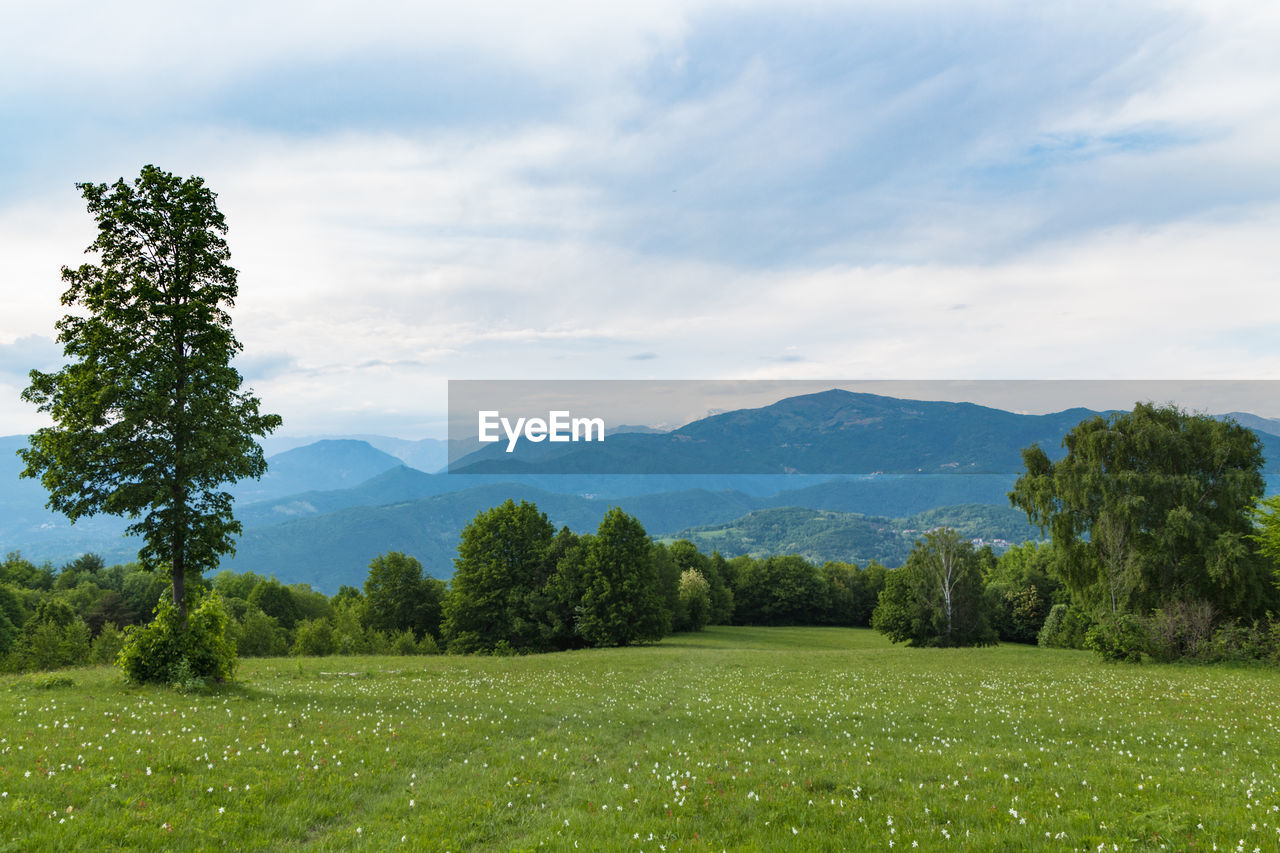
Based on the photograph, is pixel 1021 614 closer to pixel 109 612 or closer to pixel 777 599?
pixel 777 599

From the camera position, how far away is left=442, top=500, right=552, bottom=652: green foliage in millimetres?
66750

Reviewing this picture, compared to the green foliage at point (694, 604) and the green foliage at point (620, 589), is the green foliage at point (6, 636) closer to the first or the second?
the green foliage at point (620, 589)

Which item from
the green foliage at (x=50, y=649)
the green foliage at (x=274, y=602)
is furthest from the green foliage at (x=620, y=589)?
the green foliage at (x=274, y=602)

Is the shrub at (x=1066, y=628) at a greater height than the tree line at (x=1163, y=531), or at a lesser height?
lesser

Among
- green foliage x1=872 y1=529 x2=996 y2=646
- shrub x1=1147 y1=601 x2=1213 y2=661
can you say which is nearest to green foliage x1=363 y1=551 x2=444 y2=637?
green foliage x1=872 y1=529 x2=996 y2=646

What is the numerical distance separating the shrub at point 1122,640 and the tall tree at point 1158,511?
5.21 metres

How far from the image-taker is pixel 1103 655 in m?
37.6

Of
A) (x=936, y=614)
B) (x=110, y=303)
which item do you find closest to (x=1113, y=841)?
(x=110, y=303)

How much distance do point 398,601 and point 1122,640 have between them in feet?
239

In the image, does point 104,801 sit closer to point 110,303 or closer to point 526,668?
point 110,303

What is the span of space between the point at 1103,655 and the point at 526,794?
40481mm

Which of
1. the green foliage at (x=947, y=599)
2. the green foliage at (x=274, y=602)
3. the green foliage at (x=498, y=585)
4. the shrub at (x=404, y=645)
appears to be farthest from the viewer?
the green foliage at (x=274, y=602)

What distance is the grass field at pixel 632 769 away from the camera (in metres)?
8.96

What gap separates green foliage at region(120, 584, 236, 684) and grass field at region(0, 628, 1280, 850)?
1116 mm
